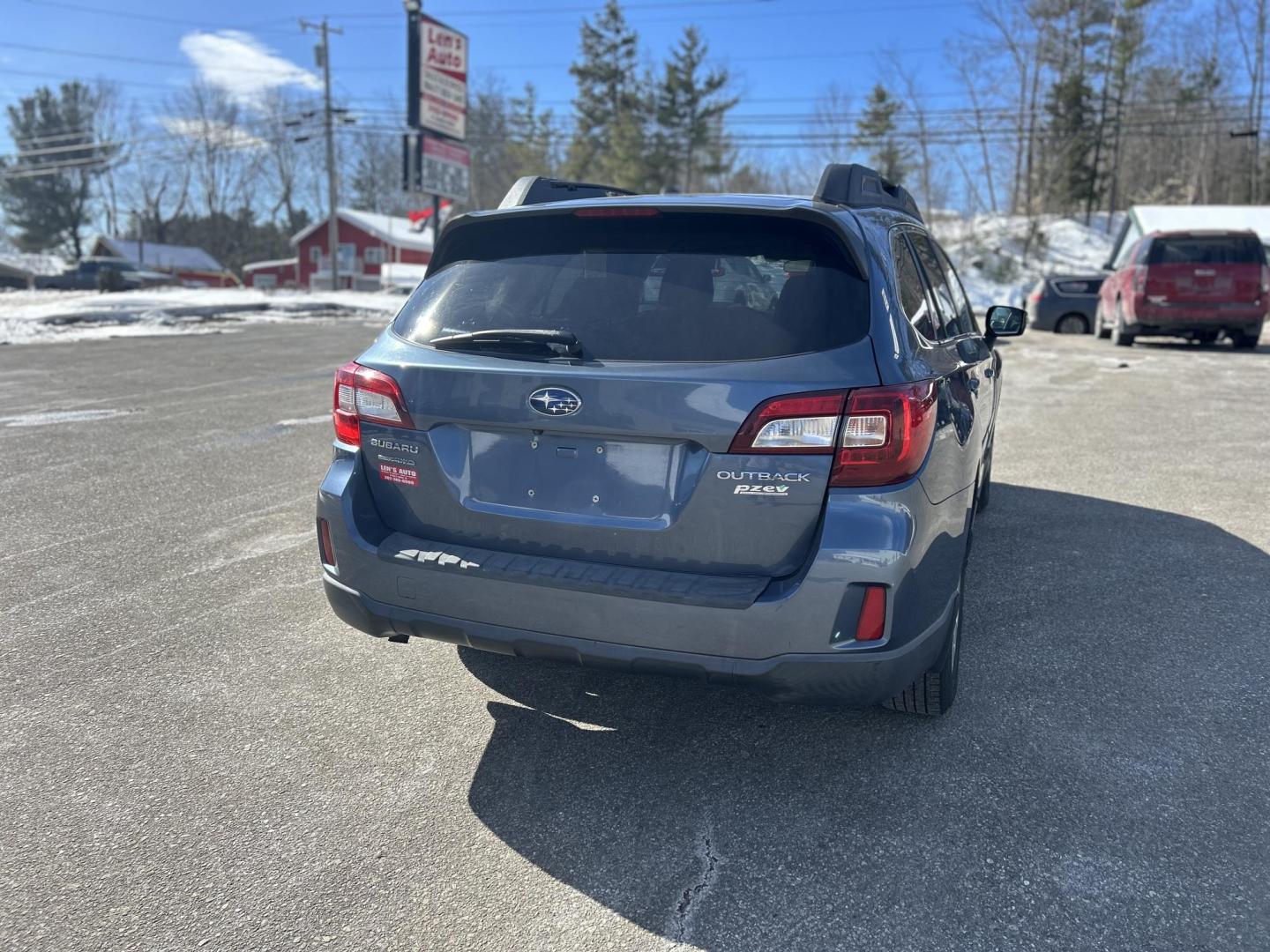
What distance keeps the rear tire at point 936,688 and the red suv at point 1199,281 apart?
47.2 feet

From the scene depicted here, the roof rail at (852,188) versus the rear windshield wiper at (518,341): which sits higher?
the roof rail at (852,188)

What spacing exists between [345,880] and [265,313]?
26.3 metres

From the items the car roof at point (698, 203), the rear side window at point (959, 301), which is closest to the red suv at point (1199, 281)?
the rear side window at point (959, 301)

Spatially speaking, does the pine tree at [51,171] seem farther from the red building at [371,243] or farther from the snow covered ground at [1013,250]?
the snow covered ground at [1013,250]

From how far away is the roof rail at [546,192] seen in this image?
358 cm

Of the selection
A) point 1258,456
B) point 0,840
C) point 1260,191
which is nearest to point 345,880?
point 0,840

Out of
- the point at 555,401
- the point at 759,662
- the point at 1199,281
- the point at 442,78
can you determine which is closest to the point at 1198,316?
the point at 1199,281

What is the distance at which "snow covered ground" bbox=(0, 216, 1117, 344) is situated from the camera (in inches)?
823

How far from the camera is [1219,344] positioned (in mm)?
17312

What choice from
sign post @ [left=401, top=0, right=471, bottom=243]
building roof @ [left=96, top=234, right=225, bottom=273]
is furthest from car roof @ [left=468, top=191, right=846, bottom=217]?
building roof @ [left=96, top=234, right=225, bottom=273]

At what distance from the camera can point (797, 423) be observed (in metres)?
2.48

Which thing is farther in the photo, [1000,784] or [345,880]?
[1000,784]

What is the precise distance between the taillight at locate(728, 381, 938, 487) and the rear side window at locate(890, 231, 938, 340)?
0.53 metres

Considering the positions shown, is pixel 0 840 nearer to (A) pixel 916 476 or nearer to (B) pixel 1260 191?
(A) pixel 916 476
